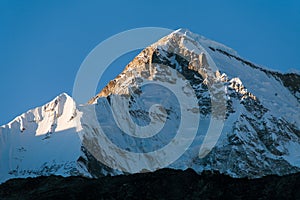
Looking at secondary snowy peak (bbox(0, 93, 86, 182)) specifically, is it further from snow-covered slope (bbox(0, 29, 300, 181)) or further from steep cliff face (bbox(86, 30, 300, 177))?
steep cliff face (bbox(86, 30, 300, 177))

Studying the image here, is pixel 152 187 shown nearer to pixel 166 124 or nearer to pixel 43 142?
pixel 43 142

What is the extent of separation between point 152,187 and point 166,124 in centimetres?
2104

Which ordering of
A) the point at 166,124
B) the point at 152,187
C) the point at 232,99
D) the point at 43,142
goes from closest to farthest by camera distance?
the point at 152,187 < the point at 43,142 < the point at 166,124 < the point at 232,99

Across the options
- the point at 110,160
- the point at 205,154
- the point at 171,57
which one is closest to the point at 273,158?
the point at 205,154

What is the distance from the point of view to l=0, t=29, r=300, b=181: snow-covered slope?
427ft

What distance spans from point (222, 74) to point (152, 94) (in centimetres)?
1184

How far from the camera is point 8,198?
12212 centimetres

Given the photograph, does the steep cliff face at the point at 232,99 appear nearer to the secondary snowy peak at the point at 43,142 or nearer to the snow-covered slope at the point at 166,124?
the snow-covered slope at the point at 166,124

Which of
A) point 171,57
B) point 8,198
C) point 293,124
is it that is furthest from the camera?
point 171,57

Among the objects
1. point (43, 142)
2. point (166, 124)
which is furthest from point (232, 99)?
point (43, 142)

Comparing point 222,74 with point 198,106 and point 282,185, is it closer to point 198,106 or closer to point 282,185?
point 198,106

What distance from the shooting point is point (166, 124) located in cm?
14300

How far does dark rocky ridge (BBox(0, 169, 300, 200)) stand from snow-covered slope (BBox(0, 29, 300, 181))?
234 cm

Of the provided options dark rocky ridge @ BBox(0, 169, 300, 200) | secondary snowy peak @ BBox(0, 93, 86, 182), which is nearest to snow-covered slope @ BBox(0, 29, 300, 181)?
secondary snowy peak @ BBox(0, 93, 86, 182)
